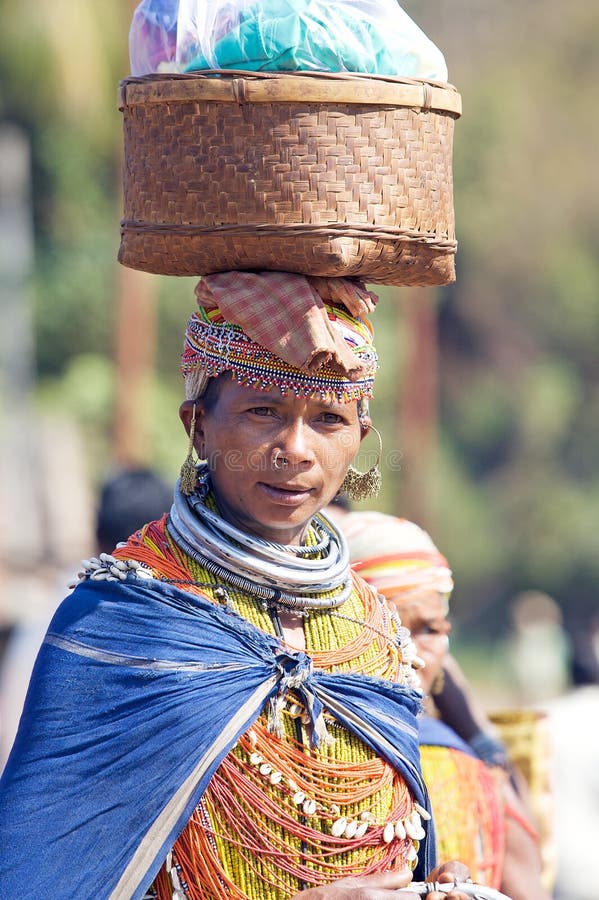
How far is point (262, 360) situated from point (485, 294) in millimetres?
29194

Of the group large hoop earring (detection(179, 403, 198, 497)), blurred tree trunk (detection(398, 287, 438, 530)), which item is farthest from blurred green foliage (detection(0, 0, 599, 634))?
large hoop earring (detection(179, 403, 198, 497))

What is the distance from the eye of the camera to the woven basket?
321cm

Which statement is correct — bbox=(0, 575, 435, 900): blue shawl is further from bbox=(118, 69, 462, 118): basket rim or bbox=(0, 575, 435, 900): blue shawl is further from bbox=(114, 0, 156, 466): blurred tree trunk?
bbox=(114, 0, 156, 466): blurred tree trunk

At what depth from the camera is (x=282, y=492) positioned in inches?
134

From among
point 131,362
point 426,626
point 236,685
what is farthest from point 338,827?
point 131,362

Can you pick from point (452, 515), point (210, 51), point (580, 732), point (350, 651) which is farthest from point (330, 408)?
point (452, 515)

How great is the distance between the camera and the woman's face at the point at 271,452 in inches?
133

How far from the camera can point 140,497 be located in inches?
243

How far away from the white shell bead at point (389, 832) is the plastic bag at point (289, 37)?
172 centimetres

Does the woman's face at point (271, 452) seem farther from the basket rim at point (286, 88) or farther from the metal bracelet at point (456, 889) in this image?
the metal bracelet at point (456, 889)

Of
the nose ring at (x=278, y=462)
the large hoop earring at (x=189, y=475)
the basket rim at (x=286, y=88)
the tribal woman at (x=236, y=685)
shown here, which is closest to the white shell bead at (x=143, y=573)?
the tribal woman at (x=236, y=685)

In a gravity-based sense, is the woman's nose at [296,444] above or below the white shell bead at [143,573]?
above

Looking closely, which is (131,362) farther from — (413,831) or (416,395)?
(413,831)

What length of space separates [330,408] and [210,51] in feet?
2.77
